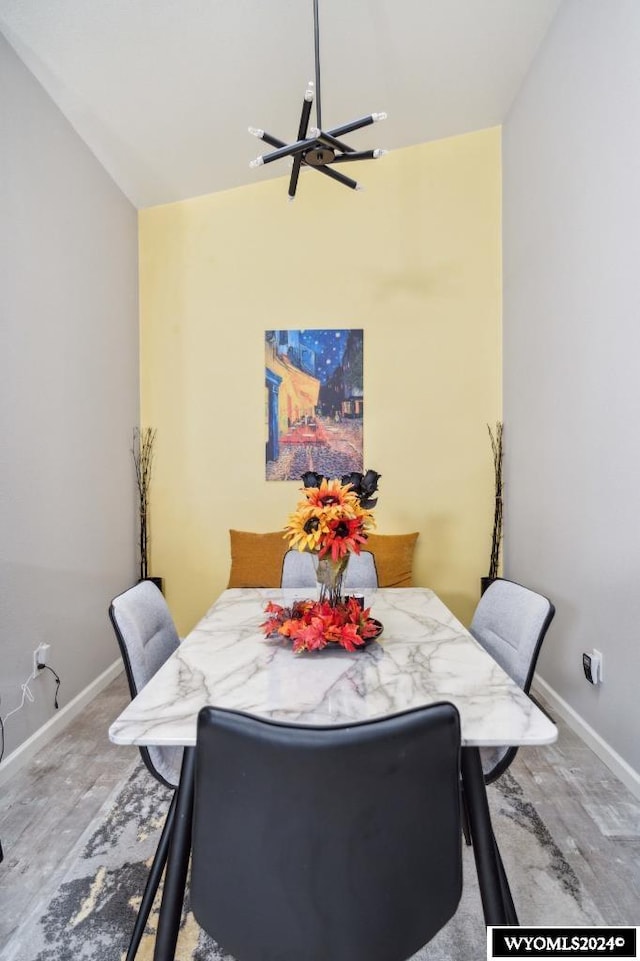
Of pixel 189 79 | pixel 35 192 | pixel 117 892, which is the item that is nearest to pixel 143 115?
pixel 189 79

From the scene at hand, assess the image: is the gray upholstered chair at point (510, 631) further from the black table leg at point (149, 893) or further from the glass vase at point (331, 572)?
the black table leg at point (149, 893)

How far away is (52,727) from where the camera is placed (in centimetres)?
241

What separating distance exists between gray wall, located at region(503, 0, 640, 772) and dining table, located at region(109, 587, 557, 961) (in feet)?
3.18

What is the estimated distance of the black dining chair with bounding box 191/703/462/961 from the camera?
73 centimetres

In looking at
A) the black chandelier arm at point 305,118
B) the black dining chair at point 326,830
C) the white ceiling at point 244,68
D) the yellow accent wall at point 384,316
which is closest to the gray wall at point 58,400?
the white ceiling at point 244,68

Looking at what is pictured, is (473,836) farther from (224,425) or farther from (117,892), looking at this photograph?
(224,425)

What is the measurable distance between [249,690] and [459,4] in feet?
9.68

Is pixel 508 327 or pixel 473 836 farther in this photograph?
pixel 508 327

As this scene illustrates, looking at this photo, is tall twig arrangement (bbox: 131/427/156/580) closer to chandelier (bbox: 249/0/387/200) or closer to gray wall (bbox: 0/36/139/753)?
gray wall (bbox: 0/36/139/753)

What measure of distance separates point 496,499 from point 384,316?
1375 millimetres

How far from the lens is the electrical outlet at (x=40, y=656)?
2.32 meters

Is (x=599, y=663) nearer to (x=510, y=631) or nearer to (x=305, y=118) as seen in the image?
(x=510, y=631)

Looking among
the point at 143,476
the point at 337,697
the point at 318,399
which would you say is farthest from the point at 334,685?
the point at 143,476

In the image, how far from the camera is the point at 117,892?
1507 millimetres
